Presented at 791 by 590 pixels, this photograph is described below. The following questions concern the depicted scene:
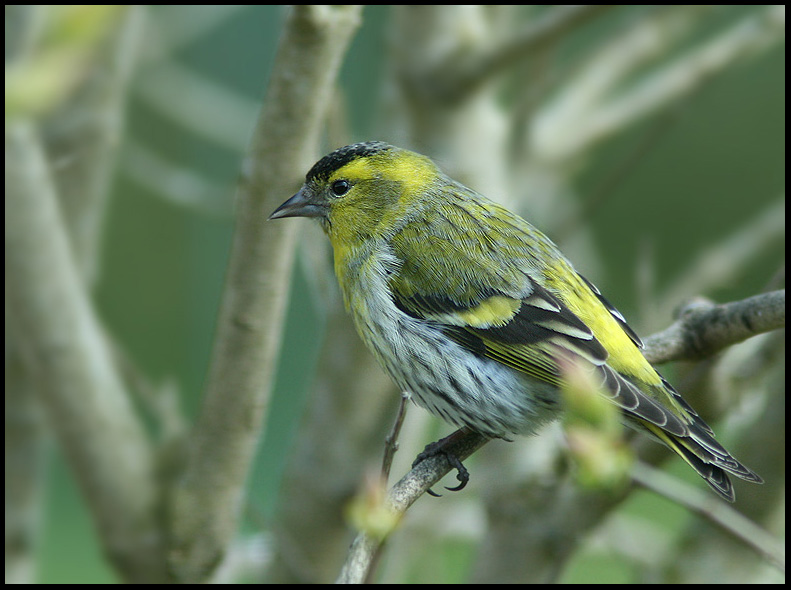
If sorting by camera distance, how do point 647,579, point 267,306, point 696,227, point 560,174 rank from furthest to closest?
point 696,227
point 560,174
point 647,579
point 267,306

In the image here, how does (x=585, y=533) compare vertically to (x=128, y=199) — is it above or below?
above

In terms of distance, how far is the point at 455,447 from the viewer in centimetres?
285

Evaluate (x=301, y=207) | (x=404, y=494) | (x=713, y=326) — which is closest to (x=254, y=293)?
(x=301, y=207)

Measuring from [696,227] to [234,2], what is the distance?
15.0 feet

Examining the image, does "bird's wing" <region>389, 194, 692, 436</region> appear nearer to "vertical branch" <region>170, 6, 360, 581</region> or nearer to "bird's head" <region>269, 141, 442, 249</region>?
"bird's head" <region>269, 141, 442, 249</region>

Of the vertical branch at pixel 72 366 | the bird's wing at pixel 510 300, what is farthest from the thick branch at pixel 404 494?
the vertical branch at pixel 72 366

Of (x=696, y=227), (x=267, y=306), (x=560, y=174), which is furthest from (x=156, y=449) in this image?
(x=696, y=227)

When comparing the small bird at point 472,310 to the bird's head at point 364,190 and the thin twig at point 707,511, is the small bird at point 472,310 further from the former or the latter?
the thin twig at point 707,511

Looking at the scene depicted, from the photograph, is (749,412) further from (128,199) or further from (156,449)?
(128,199)

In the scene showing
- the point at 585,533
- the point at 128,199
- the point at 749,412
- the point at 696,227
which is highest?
the point at 749,412

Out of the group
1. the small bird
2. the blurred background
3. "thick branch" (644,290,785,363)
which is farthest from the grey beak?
"thick branch" (644,290,785,363)

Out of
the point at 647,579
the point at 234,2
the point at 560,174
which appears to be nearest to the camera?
the point at 647,579

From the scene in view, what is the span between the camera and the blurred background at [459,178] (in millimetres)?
3846

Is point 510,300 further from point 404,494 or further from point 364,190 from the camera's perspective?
point 404,494
